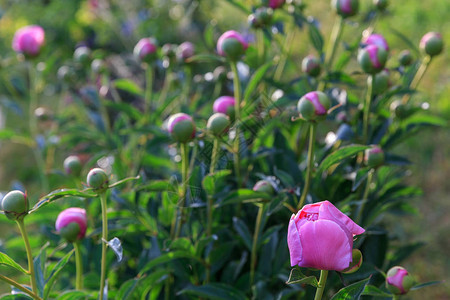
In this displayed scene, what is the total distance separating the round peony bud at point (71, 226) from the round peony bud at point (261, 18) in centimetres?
52

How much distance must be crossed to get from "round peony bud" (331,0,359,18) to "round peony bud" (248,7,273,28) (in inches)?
5.3

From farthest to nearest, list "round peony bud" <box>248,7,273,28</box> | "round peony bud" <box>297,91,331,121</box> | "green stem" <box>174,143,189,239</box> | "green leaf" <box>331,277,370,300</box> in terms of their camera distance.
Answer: "round peony bud" <box>248,7,273,28</box> < "green stem" <box>174,143,189,239</box> < "round peony bud" <box>297,91,331,121</box> < "green leaf" <box>331,277,370,300</box>

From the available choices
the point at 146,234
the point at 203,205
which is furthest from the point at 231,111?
the point at 146,234

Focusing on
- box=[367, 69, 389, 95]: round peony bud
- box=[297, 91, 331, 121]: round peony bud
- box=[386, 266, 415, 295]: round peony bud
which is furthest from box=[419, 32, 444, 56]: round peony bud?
box=[386, 266, 415, 295]: round peony bud

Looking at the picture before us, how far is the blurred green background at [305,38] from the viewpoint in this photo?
2.09 m

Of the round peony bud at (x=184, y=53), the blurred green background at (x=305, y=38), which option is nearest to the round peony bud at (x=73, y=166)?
the round peony bud at (x=184, y=53)

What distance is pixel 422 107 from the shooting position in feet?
3.25

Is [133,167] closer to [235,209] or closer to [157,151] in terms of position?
[157,151]

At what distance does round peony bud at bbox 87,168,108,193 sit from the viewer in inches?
27.3

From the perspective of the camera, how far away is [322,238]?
53cm

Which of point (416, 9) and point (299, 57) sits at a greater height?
point (416, 9)

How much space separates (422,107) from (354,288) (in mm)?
497

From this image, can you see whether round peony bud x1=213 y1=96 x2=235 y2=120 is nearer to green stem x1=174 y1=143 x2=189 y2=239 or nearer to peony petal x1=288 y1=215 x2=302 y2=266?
green stem x1=174 y1=143 x2=189 y2=239

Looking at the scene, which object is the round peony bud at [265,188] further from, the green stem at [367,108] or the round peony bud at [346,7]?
the round peony bud at [346,7]
